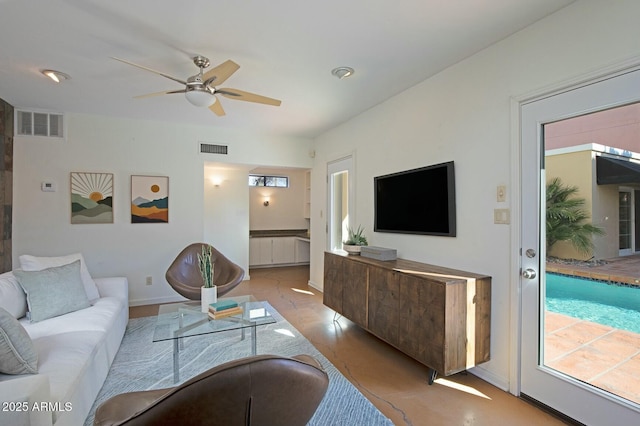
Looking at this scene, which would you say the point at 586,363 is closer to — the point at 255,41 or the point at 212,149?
the point at 255,41

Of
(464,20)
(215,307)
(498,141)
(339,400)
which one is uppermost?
(464,20)

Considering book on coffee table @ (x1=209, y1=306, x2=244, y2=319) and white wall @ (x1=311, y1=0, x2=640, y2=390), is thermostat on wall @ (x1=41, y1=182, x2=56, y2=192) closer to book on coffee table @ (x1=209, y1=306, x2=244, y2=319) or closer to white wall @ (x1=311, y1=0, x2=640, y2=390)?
book on coffee table @ (x1=209, y1=306, x2=244, y2=319)

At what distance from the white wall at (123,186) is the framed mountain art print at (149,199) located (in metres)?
0.07

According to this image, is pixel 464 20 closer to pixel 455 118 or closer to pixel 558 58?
pixel 558 58

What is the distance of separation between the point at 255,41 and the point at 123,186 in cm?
311

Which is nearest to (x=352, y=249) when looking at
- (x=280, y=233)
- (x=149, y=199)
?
(x=149, y=199)

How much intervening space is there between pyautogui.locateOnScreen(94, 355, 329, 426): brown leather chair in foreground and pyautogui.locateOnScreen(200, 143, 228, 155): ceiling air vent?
4.27 meters

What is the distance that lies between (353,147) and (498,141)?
6.98 ft

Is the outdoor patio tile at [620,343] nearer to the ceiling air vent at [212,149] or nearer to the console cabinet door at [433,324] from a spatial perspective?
the console cabinet door at [433,324]

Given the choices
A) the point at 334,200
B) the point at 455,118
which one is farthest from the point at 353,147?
the point at 455,118

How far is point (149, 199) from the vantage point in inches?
175

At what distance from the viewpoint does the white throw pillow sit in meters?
2.64

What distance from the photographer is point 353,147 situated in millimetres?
4262

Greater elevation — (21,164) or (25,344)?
(21,164)
